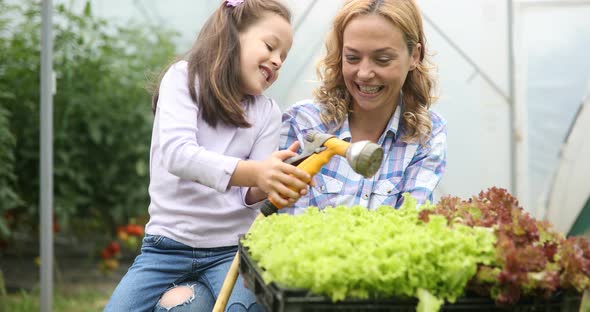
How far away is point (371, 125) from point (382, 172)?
8.7 inches

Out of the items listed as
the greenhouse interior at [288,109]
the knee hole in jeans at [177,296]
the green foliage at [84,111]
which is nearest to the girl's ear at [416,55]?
the greenhouse interior at [288,109]

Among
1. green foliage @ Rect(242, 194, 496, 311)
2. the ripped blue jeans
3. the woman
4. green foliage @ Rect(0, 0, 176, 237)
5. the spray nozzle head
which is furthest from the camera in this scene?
green foliage @ Rect(0, 0, 176, 237)

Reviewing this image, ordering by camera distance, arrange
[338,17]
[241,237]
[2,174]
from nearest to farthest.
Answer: [241,237], [338,17], [2,174]

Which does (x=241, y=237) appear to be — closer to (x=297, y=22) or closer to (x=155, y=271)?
(x=155, y=271)

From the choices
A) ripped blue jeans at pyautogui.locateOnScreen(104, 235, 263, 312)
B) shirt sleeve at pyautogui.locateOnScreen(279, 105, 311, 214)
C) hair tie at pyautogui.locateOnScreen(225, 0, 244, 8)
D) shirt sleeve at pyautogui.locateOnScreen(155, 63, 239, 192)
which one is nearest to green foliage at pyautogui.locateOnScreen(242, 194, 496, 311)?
shirt sleeve at pyautogui.locateOnScreen(155, 63, 239, 192)

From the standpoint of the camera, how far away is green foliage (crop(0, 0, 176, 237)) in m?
5.90

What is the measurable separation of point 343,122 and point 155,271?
37.0 inches

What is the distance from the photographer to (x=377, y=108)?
307 cm

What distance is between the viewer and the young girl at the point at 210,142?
104 inches

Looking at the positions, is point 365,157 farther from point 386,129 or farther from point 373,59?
point 386,129

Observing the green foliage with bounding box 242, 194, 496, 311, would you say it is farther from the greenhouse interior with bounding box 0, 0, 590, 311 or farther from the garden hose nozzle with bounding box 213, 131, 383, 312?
the garden hose nozzle with bounding box 213, 131, 383, 312

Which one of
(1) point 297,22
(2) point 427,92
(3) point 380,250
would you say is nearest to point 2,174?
(1) point 297,22

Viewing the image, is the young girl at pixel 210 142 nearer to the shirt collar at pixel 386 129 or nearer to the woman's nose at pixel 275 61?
the woman's nose at pixel 275 61

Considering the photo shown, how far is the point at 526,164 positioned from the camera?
4945 mm
